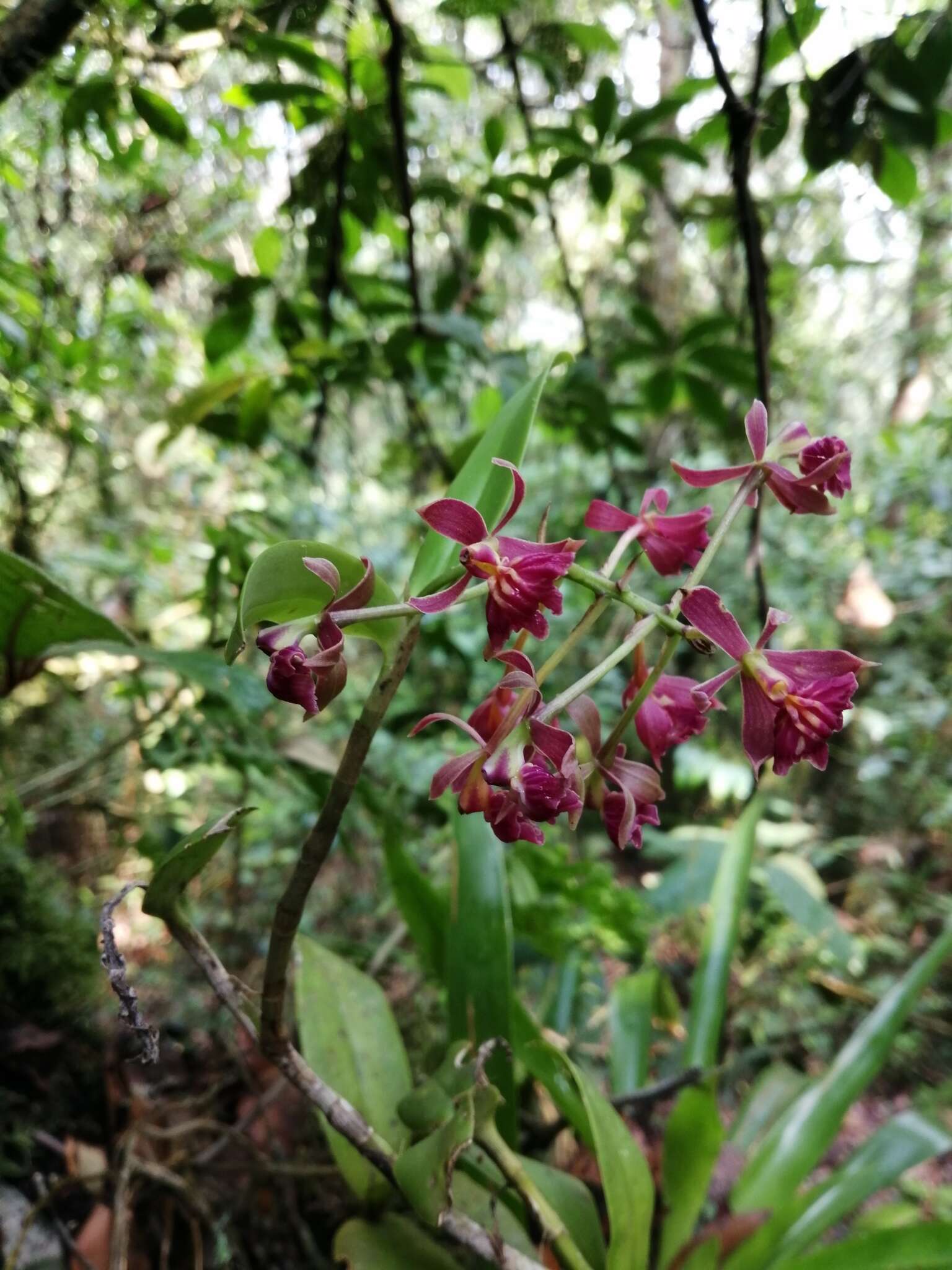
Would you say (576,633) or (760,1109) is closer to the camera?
(576,633)

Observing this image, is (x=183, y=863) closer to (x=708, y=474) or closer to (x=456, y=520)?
(x=456, y=520)

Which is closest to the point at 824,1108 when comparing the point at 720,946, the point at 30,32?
the point at 720,946

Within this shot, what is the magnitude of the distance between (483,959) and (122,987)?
1.37 feet

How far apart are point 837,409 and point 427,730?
3.25 m

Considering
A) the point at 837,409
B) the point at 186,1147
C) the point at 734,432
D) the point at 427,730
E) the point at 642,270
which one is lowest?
A: the point at 186,1147

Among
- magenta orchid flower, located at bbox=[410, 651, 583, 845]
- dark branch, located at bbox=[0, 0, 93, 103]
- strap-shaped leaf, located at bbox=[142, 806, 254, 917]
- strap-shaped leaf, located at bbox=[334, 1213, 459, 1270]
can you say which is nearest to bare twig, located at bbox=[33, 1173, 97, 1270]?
strap-shaped leaf, located at bbox=[334, 1213, 459, 1270]

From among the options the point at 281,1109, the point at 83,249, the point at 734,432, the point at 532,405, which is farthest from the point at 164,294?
the point at 281,1109

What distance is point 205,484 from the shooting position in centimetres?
221

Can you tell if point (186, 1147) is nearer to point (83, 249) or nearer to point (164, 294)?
point (164, 294)

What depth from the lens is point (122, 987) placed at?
1.30ft

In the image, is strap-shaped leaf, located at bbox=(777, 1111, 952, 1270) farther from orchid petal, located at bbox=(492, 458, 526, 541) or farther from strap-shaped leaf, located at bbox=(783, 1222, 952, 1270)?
orchid petal, located at bbox=(492, 458, 526, 541)

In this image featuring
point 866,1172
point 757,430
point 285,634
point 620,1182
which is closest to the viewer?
point 285,634

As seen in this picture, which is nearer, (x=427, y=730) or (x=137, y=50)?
(x=137, y=50)

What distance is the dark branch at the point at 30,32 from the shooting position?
72 cm
